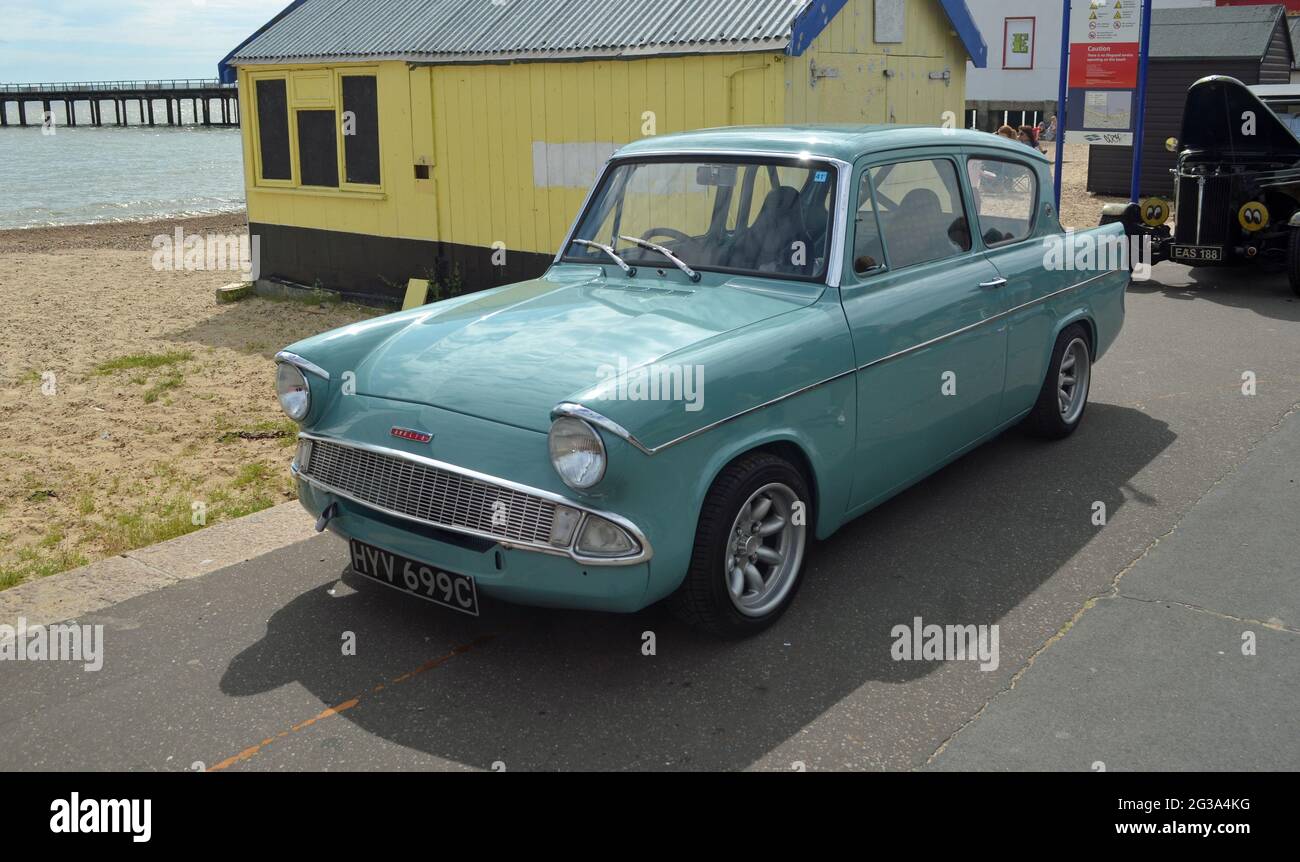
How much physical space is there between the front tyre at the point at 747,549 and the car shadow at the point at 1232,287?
8.04 m

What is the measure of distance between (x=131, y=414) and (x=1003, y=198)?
20.3ft

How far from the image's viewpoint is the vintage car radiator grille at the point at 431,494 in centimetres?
379

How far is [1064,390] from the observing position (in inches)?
266

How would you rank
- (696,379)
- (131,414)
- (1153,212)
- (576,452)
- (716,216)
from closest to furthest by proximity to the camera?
(576,452) → (696,379) → (716,216) → (131,414) → (1153,212)

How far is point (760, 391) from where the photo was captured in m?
4.15

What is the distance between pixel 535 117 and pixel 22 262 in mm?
12436

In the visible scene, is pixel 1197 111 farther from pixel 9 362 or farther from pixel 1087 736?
pixel 9 362

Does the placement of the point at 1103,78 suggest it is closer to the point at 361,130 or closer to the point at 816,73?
the point at 816,73

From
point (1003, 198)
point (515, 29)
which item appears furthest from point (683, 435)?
point (515, 29)

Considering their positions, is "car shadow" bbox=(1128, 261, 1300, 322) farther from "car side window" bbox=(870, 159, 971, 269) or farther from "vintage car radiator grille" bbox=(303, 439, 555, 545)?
"vintage car radiator grille" bbox=(303, 439, 555, 545)

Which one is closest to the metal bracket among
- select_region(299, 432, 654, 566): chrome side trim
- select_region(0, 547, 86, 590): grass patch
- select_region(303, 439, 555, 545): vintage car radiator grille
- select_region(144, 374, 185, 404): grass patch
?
select_region(144, 374, 185, 404): grass patch

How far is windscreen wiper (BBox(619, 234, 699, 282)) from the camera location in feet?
16.3

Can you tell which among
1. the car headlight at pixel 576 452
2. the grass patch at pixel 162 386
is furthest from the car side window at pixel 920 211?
the grass patch at pixel 162 386
